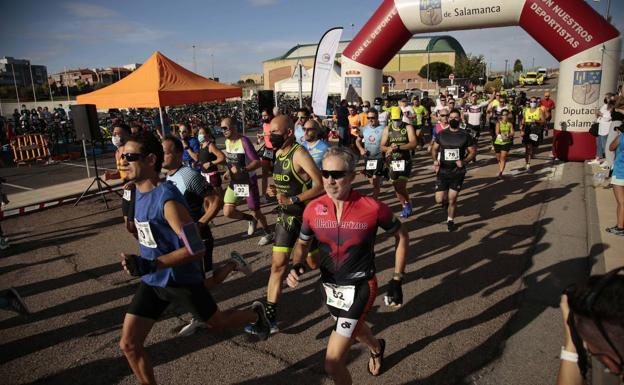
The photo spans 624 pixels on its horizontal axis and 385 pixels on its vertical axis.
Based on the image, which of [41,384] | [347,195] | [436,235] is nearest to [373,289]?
[347,195]

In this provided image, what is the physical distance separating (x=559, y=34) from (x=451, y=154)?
743 centimetres

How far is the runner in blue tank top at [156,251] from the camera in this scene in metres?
2.60

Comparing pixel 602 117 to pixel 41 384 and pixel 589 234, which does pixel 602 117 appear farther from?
pixel 41 384

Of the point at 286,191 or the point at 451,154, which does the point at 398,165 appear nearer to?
the point at 451,154

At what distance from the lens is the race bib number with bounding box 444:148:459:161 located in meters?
6.45

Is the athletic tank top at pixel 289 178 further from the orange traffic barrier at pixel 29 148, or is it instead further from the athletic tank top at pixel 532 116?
the orange traffic barrier at pixel 29 148

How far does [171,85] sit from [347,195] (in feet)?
27.9

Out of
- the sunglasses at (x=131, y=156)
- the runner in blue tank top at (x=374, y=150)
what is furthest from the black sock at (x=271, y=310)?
the runner in blue tank top at (x=374, y=150)

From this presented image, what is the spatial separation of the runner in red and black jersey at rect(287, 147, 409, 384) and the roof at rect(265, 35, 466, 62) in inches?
2623

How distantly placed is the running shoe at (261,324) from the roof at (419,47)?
6617 cm

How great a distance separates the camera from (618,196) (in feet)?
19.0

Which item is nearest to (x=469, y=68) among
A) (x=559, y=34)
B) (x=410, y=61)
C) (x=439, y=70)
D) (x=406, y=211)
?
(x=439, y=70)

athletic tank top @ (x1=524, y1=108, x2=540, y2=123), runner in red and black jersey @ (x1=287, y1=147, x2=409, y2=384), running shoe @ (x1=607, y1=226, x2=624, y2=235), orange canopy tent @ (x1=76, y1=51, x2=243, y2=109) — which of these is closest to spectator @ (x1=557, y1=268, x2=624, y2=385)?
runner in red and black jersey @ (x1=287, y1=147, x2=409, y2=384)

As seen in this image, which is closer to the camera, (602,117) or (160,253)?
(160,253)
